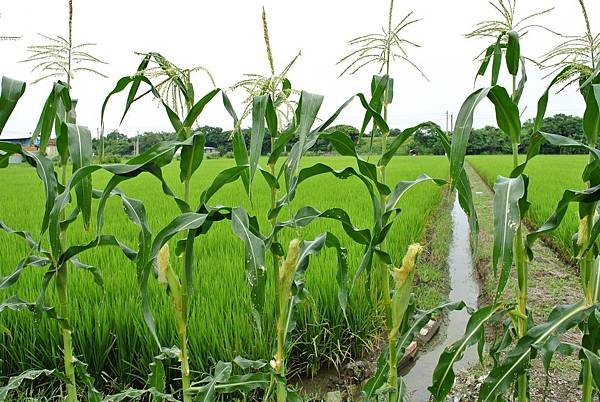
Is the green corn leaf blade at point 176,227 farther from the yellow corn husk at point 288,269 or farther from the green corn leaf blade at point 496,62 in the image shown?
the green corn leaf blade at point 496,62

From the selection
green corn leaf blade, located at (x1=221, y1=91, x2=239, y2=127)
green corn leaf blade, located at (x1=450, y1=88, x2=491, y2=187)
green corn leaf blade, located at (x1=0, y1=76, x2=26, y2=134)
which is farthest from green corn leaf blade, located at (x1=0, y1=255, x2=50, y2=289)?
green corn leaf blade, located at (x1=450, y1=88, x2=491, y2=187)

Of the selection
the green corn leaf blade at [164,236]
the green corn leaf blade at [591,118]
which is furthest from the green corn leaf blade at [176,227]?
the green corn leaf blade at [591,118]

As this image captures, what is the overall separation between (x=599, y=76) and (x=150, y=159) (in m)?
1.28

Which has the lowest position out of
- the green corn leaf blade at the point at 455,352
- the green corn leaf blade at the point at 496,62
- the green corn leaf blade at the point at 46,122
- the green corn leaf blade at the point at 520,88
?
the green corn leaf blade at the point at 455,352

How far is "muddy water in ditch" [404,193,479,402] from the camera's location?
8.26ft

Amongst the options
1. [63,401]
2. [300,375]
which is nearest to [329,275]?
[300,375]

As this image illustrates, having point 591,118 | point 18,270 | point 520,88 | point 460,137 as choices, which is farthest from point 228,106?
point 591,118

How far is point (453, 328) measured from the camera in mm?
3330

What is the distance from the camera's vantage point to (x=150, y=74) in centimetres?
126

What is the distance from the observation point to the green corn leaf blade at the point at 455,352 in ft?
4.61

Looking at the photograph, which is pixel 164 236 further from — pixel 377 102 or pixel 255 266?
pixel 377 102

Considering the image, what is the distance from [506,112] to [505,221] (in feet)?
1.27

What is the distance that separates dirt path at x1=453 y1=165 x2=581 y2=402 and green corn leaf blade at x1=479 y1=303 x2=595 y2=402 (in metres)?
0.28

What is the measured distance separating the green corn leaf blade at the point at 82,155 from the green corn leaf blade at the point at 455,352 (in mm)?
1103
